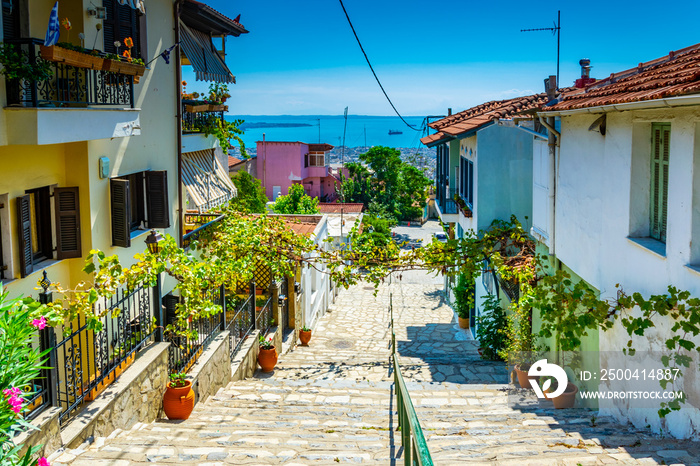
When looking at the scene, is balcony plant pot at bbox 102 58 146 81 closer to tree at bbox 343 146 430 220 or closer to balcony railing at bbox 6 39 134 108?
balcony railing at bbox 6 39 134 108

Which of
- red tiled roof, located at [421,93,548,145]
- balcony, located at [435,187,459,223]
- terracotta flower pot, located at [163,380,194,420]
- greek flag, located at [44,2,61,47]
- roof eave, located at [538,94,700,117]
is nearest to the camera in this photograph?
roof eave, located at [538,94,700,117]

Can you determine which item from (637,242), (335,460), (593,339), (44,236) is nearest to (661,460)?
(637,242)

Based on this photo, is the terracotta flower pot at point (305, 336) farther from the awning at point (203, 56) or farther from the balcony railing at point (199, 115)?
the awning at point (203, 56)

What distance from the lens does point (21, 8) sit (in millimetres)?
8367

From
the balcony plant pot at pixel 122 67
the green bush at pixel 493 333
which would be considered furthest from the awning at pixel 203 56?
the green bush at pixel 493 333

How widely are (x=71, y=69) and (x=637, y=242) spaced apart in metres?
8.51

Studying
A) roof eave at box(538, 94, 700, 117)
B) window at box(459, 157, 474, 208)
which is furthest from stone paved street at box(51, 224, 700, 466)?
window at box(459, 157, 474, 208)

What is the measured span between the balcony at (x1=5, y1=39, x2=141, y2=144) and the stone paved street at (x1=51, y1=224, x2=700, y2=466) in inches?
158

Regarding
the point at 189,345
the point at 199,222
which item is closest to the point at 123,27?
the point at 199,222

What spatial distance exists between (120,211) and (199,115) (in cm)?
530

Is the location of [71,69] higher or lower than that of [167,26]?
lower

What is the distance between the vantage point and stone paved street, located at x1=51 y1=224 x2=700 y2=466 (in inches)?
261

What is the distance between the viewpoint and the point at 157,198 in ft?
40.5

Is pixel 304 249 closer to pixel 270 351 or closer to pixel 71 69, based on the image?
pixel 270 351
